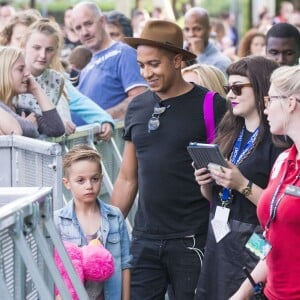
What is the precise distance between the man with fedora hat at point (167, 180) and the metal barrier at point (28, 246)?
167 cm

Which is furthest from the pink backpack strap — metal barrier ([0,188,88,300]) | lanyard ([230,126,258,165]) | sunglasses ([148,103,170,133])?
metal barrier ([0,188,88,300])

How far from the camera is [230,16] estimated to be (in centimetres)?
3359

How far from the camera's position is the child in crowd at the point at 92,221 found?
619cm

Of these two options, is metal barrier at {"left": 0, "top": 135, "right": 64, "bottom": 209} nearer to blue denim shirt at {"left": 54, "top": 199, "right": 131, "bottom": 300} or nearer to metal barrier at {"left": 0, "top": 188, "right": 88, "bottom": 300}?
blue denim shirt at {"left": 54, "top": 199, "right": 131, "bottom": 300}

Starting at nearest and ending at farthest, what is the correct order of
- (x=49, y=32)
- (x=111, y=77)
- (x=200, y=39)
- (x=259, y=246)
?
(x=259, y=246) < (x=49, y=32) < (x=111, y=77) < (x=200, y=39)

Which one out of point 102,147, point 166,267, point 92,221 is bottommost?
point 166,267

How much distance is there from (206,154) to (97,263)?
0.84m

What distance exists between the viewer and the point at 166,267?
6602mm

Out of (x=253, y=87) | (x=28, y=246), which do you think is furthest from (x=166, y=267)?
(x=28, y=246)

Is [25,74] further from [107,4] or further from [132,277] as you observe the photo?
[107,4]

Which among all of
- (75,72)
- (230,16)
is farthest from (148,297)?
(230,16)

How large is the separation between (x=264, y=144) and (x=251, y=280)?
87 centimetres

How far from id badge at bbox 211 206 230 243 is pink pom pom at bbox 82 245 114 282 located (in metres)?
0.60

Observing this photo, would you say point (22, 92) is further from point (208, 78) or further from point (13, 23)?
point (13, 23)
